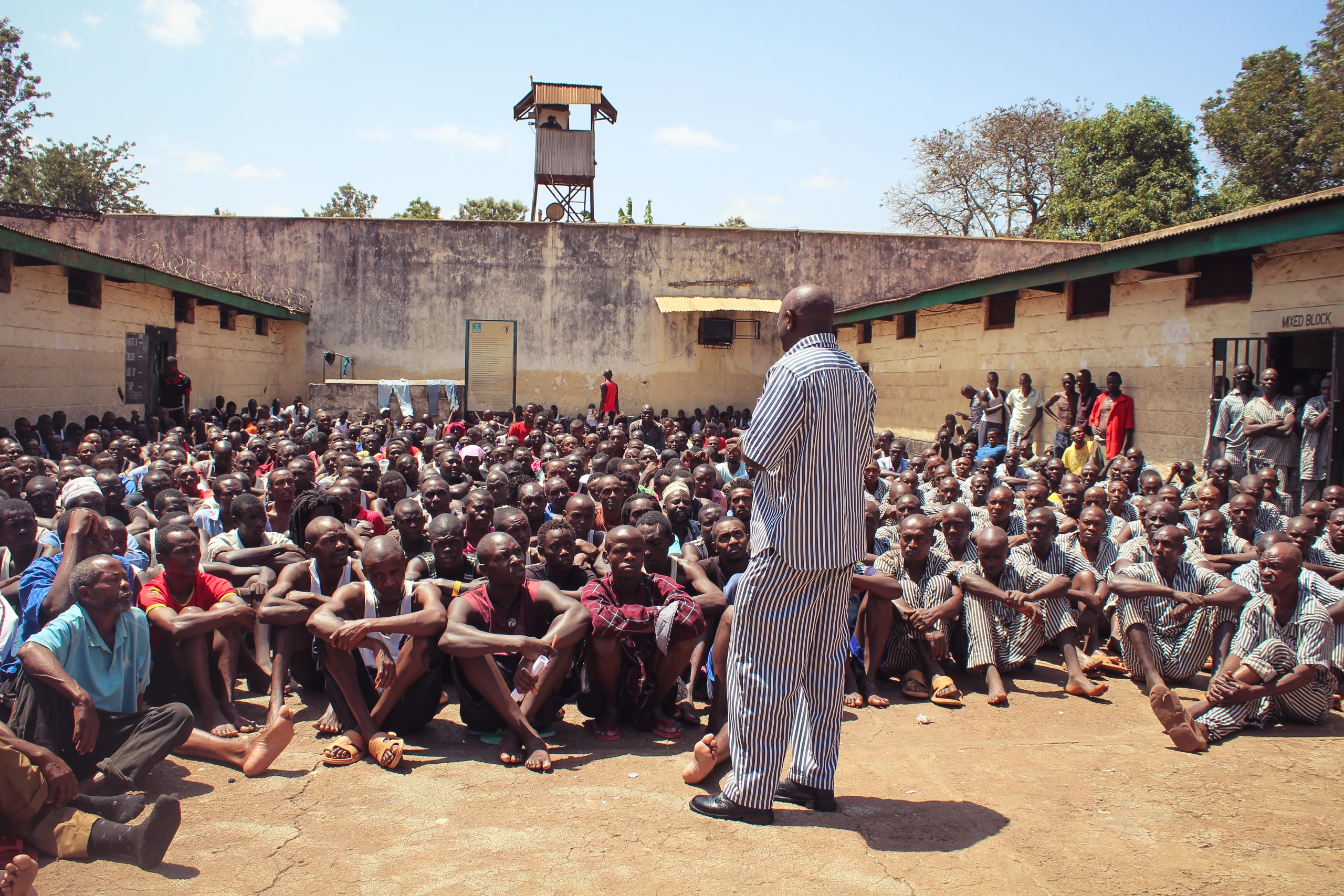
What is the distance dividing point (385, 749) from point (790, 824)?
170 cm

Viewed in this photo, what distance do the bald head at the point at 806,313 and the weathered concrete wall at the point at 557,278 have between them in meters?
15.7

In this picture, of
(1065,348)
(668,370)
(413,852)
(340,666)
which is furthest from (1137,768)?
(668,370)

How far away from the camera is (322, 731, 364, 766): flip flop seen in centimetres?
387

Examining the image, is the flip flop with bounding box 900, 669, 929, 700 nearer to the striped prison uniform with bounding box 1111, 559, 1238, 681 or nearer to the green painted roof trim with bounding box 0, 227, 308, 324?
the striped prison uniform with bounding box 1111, 559, 1238, 681

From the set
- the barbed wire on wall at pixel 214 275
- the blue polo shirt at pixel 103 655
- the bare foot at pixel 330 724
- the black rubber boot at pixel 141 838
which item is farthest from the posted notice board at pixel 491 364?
the black rubber boot at pixel 141 838

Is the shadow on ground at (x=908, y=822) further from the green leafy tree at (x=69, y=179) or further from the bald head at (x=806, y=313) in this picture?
the green leafy tree at (x=69, y=179)

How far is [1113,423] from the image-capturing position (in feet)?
31.5

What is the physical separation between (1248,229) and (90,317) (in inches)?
497

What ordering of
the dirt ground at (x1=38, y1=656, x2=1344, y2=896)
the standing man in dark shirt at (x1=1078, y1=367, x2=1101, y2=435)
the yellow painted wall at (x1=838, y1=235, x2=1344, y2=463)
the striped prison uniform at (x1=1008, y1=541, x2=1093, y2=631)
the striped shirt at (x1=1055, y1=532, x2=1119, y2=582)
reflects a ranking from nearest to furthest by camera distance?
the dirt ground at (x1=38, y1=656, x2=1344, y2=896)
the striped prison uniform at (x1=1008, y1=541, x2=1093, y2=631)
the striped shirt at (x1=1055, y1=532, x2=1119, y2=582)
the yellow painted wall at (x1=838, y1=235, x2=1344, y2=463)
the standing man in dark shirt at (x1=1078, y1=367, x2=1101, y2=435)

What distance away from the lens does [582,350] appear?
1878 cm

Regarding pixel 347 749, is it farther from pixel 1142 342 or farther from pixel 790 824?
pixel 1142 342

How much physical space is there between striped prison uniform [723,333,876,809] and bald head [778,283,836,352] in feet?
0.12

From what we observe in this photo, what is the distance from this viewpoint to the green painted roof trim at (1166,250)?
6.85 m

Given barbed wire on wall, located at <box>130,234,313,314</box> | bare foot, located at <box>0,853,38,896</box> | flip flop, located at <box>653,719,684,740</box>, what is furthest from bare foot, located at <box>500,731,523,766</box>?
barbed wire on wall, located at <box>130,234,313,314</box>
